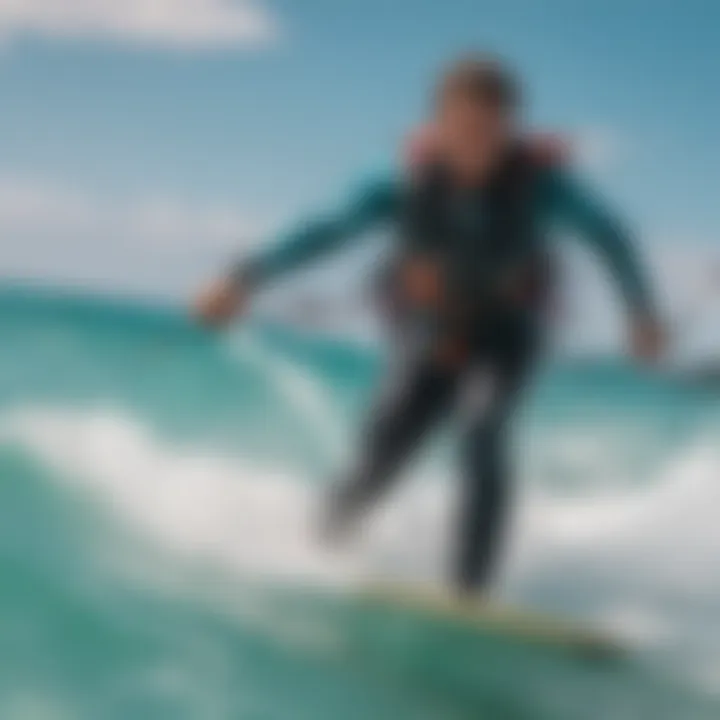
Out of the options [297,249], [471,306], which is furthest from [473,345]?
[297,249]

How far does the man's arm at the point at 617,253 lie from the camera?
935 mm

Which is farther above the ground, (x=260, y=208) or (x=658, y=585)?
(x=260, y=208)

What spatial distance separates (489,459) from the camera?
939mm

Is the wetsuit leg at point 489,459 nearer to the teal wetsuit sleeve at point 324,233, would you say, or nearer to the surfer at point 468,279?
the surfer at point 468,279

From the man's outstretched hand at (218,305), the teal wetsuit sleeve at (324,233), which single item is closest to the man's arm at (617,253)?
the teal wetsuit sleeve at (324,233)

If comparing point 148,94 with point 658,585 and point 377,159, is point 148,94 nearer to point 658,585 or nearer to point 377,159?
point 377,159

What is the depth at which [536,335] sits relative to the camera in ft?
3.06

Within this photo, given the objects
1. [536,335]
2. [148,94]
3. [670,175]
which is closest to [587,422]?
[536,335]

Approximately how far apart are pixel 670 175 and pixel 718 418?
0.16 m

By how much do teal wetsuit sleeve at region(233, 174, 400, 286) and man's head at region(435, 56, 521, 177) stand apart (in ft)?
0.15

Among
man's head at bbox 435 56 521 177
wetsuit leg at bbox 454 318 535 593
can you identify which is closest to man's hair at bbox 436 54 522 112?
man's head at bbox 435 56 521 177

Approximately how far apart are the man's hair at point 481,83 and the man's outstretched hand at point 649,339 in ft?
0.53

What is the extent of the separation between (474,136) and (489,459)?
205 millimetres

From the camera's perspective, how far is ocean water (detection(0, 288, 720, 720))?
928mm
